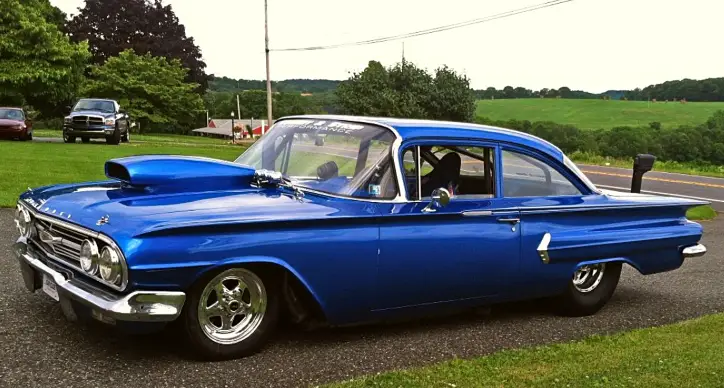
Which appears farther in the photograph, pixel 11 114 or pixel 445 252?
pixel 11 114

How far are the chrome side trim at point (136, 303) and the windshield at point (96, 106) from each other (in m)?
21.4

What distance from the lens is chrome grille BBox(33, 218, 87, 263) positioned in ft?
12.6

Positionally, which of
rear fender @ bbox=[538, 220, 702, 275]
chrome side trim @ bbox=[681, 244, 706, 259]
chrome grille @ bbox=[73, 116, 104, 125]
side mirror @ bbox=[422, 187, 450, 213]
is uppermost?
chrome grille @ bbox=[73, 116, 104, 125]

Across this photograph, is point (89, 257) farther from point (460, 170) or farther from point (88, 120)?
point (88, 120)

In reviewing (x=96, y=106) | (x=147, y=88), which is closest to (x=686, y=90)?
(x=147, y=88)

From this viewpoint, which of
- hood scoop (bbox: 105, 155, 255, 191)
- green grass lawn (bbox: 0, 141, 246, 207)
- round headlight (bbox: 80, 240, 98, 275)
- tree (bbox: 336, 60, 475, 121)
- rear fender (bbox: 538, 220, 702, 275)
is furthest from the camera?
tree (bbox: 336, 60, 475, 121)

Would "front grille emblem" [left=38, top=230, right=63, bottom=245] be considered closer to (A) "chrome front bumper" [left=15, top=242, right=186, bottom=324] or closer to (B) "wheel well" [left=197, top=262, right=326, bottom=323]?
(A) "chrome front bumper" [left=15, top=242, right=186, bottom=324]

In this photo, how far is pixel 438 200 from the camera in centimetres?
441

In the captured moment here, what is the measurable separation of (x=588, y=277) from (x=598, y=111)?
69.5 metres

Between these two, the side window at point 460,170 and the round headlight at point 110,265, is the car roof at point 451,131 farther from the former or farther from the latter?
the round headlight at point 110,265

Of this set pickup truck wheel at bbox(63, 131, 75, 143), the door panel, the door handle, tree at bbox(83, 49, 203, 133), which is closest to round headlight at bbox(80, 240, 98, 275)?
the door panel

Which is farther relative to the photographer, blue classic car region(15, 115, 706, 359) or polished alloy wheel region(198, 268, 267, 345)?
polished alloy wheel region(198, 268, 267, 345)

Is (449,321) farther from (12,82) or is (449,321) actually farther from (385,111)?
(385,111)

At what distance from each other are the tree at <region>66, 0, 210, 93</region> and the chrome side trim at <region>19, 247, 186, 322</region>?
57939 mm
